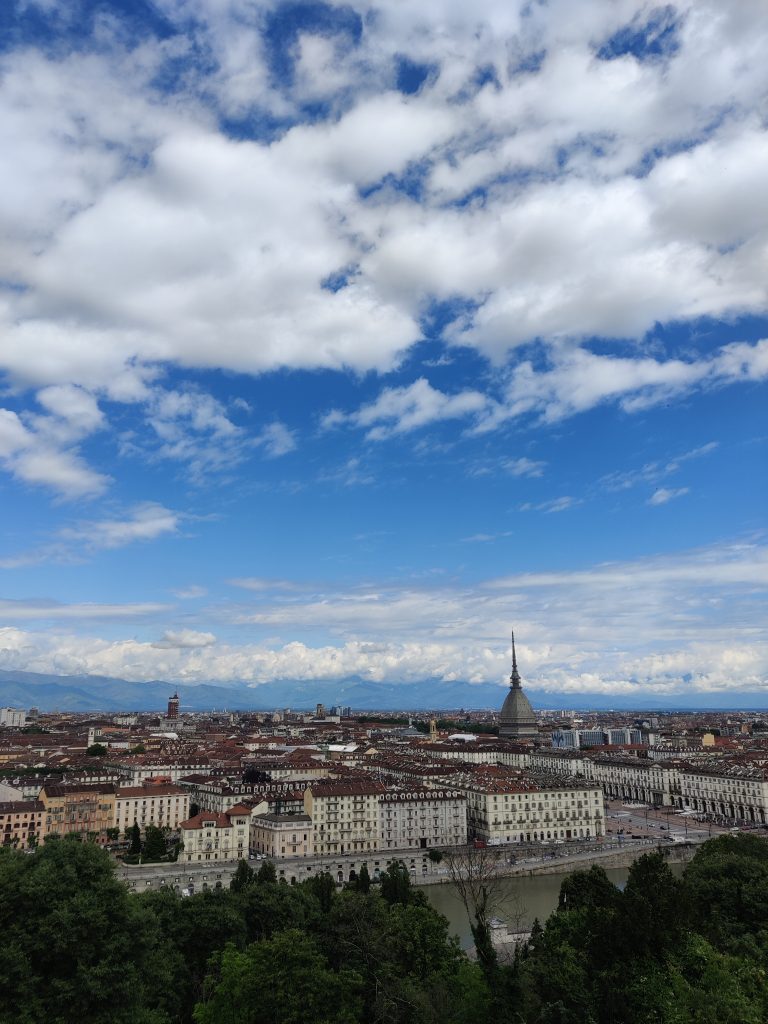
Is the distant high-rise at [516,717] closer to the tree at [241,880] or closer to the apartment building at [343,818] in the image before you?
the apartment building at [343,818]

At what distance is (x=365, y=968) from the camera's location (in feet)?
85.8

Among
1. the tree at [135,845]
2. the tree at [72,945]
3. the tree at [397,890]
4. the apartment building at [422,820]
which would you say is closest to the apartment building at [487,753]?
the apartment building at [422,820]

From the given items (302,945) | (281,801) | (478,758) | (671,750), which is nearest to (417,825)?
(281,801)

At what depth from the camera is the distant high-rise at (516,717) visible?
504 ft

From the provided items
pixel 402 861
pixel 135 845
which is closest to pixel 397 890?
pixel 402 861

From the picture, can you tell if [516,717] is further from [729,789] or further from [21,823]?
[21,823]

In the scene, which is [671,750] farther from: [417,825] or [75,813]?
[75,813]

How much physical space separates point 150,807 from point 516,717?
99.2 meters

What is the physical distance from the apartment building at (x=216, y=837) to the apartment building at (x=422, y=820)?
11.1m

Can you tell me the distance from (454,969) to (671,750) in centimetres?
10474

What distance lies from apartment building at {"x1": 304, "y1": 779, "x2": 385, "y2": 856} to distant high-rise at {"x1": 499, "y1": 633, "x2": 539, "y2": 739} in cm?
9643

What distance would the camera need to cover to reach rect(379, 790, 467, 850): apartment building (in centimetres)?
6241

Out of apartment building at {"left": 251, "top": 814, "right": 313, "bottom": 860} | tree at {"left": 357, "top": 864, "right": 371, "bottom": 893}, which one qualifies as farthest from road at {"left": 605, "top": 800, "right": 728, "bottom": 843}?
tree at {"left": 357, "top": 864, "right": 371, "bottom": 893}

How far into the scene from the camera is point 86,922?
2244 centimetres
